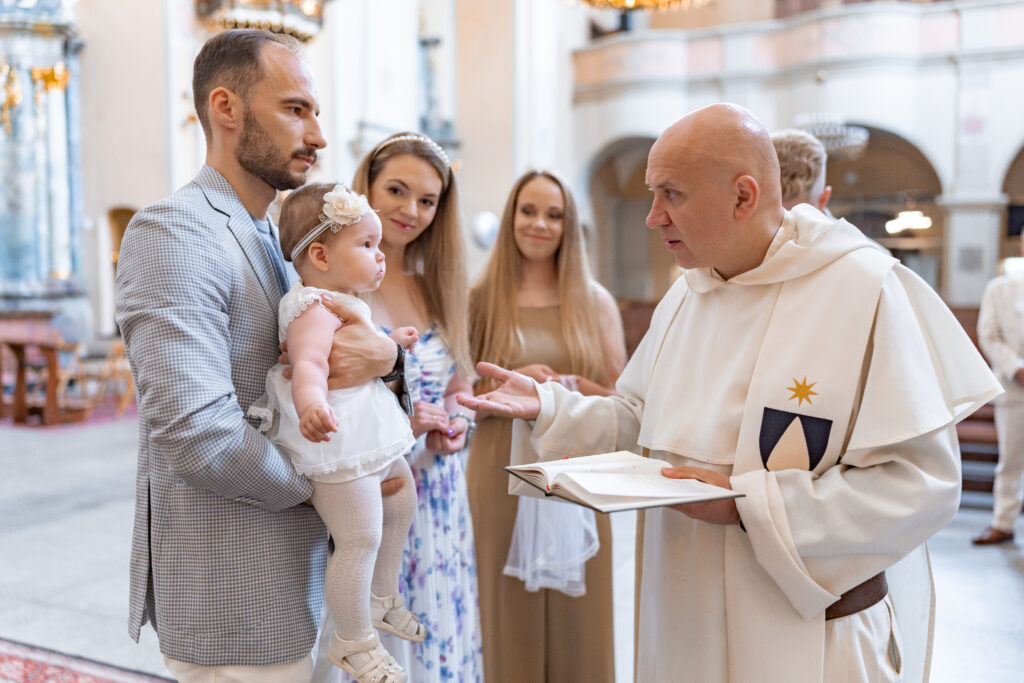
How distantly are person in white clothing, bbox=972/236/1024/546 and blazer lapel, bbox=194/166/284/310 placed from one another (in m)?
4.89

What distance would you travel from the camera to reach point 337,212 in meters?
1.78

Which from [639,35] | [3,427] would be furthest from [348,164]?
[639,35]

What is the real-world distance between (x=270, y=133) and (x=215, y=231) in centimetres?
23

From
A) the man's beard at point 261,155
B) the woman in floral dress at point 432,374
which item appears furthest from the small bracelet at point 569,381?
the man's beard at point 261,155

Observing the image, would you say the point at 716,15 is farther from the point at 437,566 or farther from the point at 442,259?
the point at 437,566

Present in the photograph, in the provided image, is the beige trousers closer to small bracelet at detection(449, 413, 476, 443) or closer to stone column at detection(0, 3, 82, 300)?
small bracelet at detection(449, 413, 476, 443)

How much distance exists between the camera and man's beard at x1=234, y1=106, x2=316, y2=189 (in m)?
1.77

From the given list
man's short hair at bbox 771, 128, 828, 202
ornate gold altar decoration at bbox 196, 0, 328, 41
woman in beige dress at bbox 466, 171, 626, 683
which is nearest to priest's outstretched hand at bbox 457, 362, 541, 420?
woman in beige dress at bbox 466, 171, 626, 683

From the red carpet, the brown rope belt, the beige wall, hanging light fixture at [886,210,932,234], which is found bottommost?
the red carpet

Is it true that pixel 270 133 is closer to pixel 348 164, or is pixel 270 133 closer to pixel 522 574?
pixel 522 574

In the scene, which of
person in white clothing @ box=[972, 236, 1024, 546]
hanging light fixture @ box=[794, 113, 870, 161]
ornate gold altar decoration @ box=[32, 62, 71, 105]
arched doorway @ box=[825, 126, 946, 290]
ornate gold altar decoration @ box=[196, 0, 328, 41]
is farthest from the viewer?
arched doorway @ box=[825, 126, 946, 290]

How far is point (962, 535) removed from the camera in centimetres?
567

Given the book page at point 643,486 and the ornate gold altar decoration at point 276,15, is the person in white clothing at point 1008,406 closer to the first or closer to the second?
the book page at point 643,486

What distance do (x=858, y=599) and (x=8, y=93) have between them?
43.7 feet
